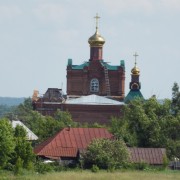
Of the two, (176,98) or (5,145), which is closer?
(5,145)

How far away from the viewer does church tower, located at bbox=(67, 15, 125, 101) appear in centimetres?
9088

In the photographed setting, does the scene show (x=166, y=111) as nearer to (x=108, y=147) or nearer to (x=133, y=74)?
(x=108, y=147)

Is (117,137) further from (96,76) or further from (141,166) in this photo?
(96,76)

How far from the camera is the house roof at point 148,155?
173 ft

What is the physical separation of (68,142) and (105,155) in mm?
5199

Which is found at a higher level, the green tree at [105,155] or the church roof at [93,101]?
the church roof at [93,101]

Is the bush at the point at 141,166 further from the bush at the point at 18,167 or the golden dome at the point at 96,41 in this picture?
the golden dome at the point at 96,41

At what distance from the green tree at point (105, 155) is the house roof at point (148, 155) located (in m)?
1.44

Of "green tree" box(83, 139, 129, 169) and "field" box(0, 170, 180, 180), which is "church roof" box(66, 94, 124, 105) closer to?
"green tree" box(83, 139, 129, 169)

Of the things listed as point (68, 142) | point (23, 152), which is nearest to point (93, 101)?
point (68, 142)

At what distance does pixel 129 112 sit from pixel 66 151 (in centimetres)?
1417

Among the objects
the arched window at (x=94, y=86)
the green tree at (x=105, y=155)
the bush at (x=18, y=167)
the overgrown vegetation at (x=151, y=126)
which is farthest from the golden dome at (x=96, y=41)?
the bush at (x=18, y=167)

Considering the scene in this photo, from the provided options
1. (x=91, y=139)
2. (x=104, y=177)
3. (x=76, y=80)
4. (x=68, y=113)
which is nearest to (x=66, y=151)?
(x=91, y=139)

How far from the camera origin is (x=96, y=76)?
3590 inches
